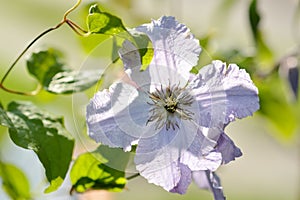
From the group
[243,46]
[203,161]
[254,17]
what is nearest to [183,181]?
[203,161]

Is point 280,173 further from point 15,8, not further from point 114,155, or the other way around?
point 114,155

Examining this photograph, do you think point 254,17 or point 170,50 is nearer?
point 170,50

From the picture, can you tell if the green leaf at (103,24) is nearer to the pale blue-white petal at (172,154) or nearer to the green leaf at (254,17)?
the pale blue-white petal at (172,154)

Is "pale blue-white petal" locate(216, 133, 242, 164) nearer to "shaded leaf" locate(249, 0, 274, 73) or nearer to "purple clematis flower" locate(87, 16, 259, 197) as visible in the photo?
"purple clematis flower" locate(87, 16, 259, 197)

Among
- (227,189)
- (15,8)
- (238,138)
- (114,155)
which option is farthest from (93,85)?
(15,8)

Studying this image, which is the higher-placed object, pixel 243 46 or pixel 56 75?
pixel 56 75

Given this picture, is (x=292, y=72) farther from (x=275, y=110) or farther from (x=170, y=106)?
(x=170, y=106)

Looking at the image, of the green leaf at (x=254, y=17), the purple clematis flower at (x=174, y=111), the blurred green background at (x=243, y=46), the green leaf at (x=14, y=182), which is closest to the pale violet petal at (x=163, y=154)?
the purple clematis flower at (x=174, y=111)
